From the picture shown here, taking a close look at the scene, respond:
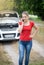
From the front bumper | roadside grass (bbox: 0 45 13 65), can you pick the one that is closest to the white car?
the front bumper

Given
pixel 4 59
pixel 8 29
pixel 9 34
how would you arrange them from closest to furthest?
1. pixel 4 59
2. pixel 9 34
3. pixel 8 29

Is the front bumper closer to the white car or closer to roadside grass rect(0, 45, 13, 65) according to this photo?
the white car

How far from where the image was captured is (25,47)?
7.83 meters

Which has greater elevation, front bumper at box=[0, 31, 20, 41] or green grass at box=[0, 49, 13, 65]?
green grass at box=[0, 49, 13, 65]

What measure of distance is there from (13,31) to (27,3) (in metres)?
29.8

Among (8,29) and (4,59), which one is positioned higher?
(4,59)

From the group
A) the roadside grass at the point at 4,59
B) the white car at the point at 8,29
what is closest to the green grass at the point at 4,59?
the roadside grass at the point at 4,59

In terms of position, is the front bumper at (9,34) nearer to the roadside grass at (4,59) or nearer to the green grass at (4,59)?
the roadside grass at (4,59)

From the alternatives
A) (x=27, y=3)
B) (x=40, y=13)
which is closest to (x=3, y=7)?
(x=27, y=3)

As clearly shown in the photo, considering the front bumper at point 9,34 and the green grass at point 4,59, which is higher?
the green grass at point 4,59

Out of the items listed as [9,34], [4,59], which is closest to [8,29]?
[9,34]

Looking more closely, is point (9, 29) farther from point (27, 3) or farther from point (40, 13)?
point (27, 3)

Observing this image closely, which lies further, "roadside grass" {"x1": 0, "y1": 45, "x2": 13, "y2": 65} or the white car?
the white car

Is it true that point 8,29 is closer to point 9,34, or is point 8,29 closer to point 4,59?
point 9,34
